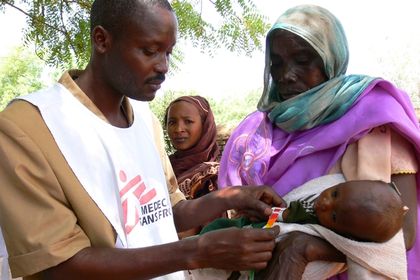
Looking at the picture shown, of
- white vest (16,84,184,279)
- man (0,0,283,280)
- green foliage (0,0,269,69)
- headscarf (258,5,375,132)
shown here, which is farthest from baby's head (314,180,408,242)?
green foliage (0,0,269,69)

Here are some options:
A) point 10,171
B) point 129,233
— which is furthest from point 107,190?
point 10,171

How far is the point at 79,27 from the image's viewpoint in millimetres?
4270

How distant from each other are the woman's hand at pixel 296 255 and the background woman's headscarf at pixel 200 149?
9.78 feet

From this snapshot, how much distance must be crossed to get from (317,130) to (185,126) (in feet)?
9.35

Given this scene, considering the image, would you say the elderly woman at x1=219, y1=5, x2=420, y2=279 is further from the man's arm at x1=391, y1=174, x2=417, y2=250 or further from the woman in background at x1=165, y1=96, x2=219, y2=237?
the woman in background at x1=165, y1=96, x2=219, y2=237

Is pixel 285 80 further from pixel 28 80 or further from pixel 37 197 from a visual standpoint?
pixel 28 80

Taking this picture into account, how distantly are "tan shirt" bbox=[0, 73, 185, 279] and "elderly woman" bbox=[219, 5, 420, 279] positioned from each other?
659 mm

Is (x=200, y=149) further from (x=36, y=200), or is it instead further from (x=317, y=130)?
(x=36, y=200)

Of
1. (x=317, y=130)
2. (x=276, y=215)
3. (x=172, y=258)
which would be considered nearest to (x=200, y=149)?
(x=317, y=130)

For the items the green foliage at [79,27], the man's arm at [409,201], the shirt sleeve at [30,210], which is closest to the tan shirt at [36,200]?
the shirt sleeve at [30,210]

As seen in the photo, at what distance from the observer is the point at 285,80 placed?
2.30 meters

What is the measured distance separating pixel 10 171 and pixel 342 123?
1.23 meters

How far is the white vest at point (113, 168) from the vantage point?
5.67ft

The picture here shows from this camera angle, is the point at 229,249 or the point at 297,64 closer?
the point at 229,249
